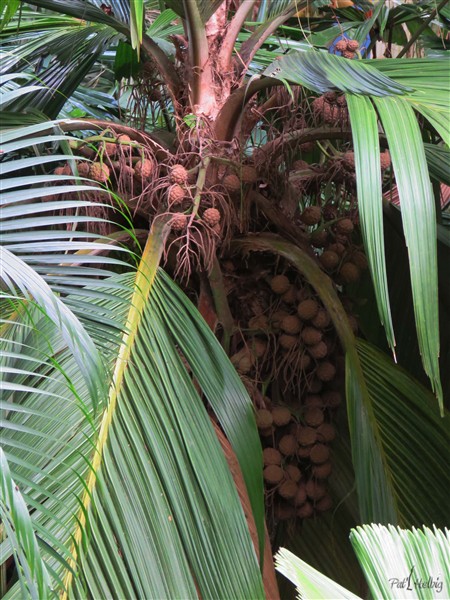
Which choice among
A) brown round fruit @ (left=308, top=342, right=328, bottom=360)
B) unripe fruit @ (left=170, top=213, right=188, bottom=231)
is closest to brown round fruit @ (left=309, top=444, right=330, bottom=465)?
brown round fruit @ (left=308, top=342, right=328, bottom=360)

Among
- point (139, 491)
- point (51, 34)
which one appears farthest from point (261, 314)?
point (51, 34)

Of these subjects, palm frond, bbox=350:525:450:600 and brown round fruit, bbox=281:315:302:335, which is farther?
brown round fruit, bbox=281:315:302:335

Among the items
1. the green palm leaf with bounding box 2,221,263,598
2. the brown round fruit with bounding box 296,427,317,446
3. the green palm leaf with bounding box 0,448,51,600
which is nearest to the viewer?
the green palm leaf with bounding box 0,448,51,600

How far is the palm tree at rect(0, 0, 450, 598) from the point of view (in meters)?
0.65

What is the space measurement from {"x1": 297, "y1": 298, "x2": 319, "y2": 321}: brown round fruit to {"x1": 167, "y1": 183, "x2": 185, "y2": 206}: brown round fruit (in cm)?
21

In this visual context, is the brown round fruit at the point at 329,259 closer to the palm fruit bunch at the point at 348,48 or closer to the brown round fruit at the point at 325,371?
the brown round fruit at the point at 325,371

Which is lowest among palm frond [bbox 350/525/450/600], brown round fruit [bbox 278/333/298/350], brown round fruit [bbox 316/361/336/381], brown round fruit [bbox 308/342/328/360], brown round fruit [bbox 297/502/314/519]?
brown round fruit [bbox 297/502/314/519]

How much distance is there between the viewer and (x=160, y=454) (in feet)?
2.31

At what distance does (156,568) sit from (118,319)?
0.25 metres

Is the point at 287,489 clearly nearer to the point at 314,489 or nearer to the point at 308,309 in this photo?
the point at 314,489

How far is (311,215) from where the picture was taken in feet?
3.25

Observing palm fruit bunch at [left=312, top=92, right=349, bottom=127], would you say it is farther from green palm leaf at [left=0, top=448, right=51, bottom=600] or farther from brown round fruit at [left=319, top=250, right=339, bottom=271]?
green palm leaf at [left=0, top=448, right=51, bottom=600]

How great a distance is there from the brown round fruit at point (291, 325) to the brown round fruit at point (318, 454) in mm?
154

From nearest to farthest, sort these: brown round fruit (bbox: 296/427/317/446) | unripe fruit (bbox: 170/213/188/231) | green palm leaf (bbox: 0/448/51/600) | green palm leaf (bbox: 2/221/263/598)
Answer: green palm leaf (bbox: 0/448/51/600), green palm leaf (bbox: 2/221/263/598), unripe fruit (bbox: 170/213/188/231), brown round fruit (bbox: 296/427/317/446)
